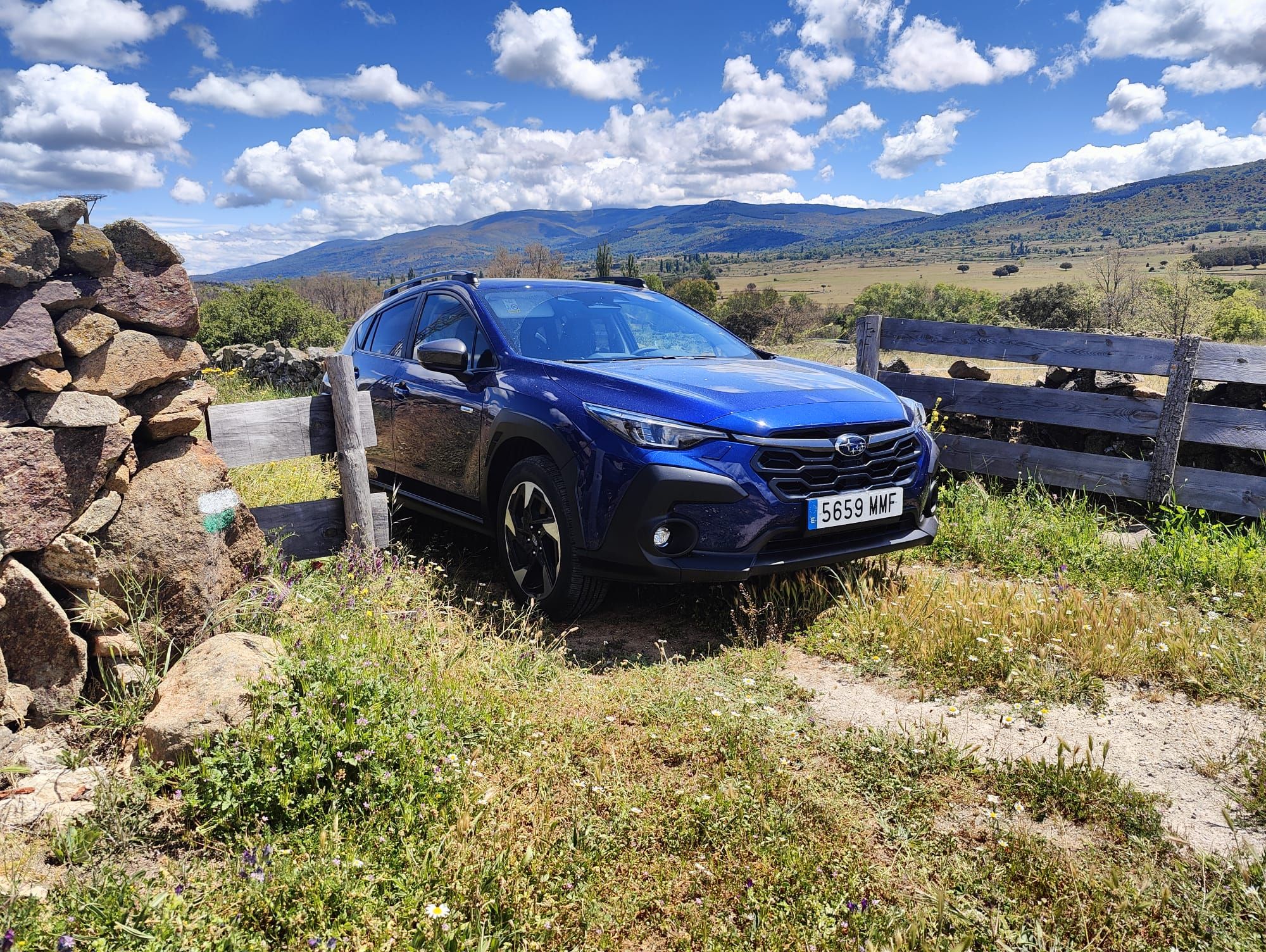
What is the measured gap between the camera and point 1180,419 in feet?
19.3

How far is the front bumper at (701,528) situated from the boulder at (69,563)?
2.11m

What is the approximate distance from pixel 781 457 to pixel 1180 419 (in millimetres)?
3912

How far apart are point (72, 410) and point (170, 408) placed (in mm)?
477

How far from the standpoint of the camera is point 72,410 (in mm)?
3104

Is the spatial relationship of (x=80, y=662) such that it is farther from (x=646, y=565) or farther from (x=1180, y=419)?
(x=1180, y=419)

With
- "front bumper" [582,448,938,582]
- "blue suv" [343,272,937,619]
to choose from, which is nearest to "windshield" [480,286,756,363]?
"blue suv" [343,272,937,619]

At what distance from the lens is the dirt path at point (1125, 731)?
2775 millimetres

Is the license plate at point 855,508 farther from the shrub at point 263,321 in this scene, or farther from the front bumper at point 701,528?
the shrub at point 263,321

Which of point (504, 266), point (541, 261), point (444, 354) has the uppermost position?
point (541, 261)

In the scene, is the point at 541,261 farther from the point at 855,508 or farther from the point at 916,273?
the point at 916,273

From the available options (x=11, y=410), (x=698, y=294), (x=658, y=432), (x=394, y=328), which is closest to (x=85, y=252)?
(x=11, y=410)

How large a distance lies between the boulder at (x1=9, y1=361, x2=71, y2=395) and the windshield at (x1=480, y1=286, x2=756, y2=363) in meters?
2.27

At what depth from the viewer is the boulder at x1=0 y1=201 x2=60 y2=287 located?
2895 millimetres

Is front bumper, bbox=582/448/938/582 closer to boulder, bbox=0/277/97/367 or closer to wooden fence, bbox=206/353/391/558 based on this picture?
wooden fence, bbox=206/353/391/558
